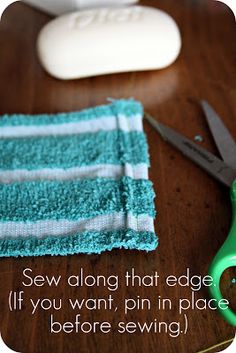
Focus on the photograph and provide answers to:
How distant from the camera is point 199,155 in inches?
21.1

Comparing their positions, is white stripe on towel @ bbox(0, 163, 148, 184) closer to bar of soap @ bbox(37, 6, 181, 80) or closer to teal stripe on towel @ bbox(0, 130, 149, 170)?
teal stripe on towel @ bbox(0, 130, 149, 170)

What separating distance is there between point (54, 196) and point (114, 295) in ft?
0.47

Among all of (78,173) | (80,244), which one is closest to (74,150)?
(78,173)

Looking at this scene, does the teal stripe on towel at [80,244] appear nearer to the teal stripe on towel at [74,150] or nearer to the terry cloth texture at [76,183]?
the terry cloth texture at [76,183]

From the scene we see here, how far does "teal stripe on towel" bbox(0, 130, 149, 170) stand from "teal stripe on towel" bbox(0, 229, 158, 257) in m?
0.12

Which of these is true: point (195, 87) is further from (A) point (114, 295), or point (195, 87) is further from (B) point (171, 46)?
(A) point (114, 295)

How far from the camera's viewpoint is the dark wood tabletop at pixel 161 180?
405 millimetres

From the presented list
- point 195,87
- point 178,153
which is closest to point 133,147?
point 178,153

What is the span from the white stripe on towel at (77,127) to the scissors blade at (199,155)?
0.10ft

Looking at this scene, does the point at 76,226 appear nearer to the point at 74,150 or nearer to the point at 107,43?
the point at 74,150

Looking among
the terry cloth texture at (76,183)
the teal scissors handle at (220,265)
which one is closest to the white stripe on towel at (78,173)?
the terry cloth texture at (76,183)

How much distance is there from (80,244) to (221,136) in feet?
0.78

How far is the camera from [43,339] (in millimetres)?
404

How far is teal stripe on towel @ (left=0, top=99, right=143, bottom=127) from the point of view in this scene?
1.99 ft
